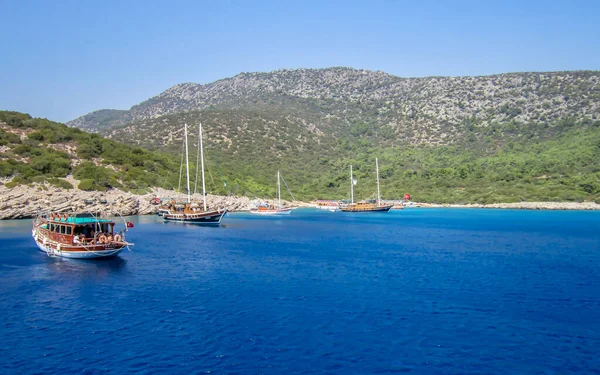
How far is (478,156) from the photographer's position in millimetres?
104375

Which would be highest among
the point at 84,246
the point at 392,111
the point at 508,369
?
the point at 392,111

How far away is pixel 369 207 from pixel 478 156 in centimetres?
3723

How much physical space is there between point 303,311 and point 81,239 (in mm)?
Result: 16221

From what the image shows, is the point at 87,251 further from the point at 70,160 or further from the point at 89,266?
the point at 70,160

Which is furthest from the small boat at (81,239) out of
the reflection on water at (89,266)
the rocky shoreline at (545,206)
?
the rocky shoreline at (545,206)

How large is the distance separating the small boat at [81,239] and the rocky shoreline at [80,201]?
56.8 feet

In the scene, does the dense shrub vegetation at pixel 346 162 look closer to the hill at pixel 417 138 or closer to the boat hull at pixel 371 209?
the hill at pixel 417 138

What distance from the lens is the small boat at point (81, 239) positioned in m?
27.8

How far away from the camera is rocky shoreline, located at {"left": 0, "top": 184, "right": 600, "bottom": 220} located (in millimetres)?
54281

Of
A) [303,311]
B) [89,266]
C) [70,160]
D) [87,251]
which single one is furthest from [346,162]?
[303,311]

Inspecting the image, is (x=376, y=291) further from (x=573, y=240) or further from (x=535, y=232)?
(x=535, y=232)

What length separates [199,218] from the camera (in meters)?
54.2

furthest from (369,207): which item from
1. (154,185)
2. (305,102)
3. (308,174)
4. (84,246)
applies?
(305,102)

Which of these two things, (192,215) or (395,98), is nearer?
(192,215)
